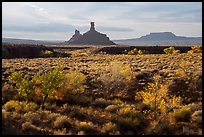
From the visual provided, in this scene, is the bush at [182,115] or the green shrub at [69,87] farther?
the green shrub at [69,87]

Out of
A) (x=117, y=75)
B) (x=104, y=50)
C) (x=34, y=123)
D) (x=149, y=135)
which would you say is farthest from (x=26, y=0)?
(x=104, y=50)

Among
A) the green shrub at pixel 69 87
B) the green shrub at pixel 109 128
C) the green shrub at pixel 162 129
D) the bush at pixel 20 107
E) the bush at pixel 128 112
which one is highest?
the green shrub at pixel 69 87

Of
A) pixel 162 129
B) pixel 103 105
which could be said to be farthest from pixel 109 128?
pixel 103 105

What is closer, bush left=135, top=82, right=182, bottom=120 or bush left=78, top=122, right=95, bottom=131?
bush left=78, top=122, right=95, bottom=131

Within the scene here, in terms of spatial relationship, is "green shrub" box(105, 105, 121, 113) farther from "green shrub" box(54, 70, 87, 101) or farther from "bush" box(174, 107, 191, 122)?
"bush" box(174, 107, 191, 122)

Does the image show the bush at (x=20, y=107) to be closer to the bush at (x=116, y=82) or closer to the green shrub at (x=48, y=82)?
the green shrub at (x=48, y=82)

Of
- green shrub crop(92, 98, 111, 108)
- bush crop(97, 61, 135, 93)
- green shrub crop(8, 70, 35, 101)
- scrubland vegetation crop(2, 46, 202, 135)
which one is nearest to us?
scrubland vegetation crop(2, 46, 202, 135)

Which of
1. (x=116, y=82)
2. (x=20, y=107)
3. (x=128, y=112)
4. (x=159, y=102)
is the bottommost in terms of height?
(x=128, y=112)

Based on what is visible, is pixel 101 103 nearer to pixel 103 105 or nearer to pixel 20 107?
pixel 103 105

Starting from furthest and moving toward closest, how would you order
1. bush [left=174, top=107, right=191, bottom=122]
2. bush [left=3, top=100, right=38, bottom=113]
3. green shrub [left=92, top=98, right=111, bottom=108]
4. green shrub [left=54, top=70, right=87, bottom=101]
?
green shrub [left=54, top=70, right=87, bottom=101], green shrub [left=92, top=98, right=111, bottom=108], bush [left=174, top=107, right=191, bottom=122], bush [left=3, top=100, right=38, bottom=113]

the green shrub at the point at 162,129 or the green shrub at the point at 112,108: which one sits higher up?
the green shrub at the point at 112,108

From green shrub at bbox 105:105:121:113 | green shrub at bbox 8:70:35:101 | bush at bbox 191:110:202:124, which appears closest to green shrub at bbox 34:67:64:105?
green shrub at bbox 8:70:35:101

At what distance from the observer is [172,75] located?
29906mm

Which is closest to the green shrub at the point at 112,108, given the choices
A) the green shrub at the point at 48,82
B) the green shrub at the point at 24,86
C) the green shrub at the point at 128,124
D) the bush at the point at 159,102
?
the bush at the point at 159,102
